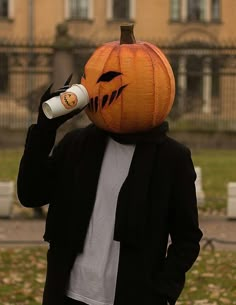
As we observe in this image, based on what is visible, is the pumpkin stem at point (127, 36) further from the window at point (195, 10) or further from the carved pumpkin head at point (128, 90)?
the window at point (195, 10)

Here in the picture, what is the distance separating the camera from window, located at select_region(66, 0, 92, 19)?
46438 mm

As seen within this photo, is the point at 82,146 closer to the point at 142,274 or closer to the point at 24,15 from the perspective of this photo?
the point at 142,274

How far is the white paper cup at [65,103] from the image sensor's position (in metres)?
3.85

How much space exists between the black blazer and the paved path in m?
6.97

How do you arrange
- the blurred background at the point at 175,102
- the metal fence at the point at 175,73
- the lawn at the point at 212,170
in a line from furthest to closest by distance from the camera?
the metal fence at the point at 175,73, the lawn at the point at 212,170, the blurred background at the point at 175,102

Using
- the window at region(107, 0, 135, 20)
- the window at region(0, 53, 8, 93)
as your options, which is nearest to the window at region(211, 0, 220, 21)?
the window at region(107, 0, 135, 20)

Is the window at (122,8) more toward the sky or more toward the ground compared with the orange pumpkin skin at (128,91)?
more toward the ground

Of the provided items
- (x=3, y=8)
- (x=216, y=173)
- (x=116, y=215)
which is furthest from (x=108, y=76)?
(x=3, y=8)

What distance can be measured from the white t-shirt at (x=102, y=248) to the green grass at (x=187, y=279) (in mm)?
4327

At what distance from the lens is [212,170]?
66.2ft

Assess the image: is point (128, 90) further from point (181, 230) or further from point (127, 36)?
point (181, 230)

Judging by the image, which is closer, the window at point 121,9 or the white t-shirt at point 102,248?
the white t-shirt at point 102,248

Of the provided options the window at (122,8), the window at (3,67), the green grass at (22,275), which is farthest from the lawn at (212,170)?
the window at (122,8)

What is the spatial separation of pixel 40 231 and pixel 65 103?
9.06m
